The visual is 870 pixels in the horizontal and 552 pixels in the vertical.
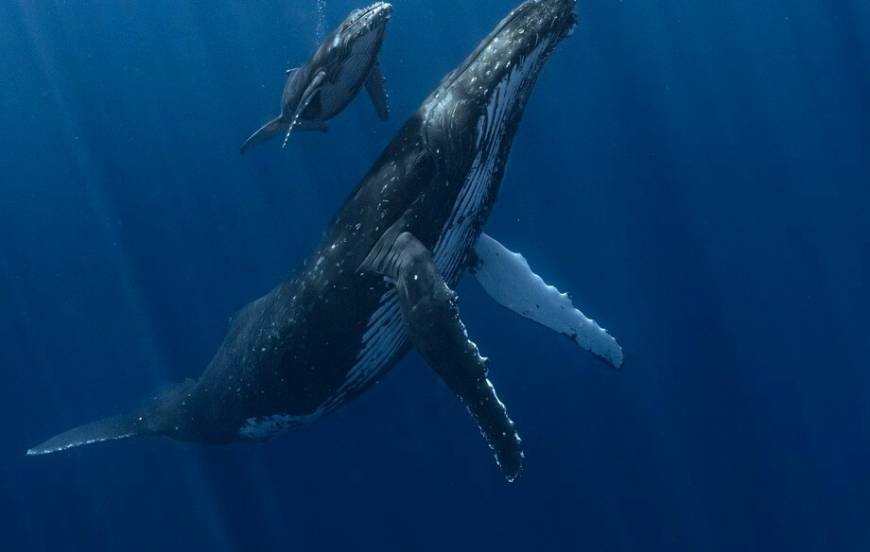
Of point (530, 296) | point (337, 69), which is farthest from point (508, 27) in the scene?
point (530, 296)

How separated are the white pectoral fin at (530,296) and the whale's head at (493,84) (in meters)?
2.06

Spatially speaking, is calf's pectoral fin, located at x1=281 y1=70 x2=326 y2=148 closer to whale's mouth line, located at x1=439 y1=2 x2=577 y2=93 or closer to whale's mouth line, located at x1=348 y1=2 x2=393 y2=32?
whale's mouth line, located at x1=348 y1=2 x2=393 y2=32

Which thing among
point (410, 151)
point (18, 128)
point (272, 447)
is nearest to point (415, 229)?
point (410, 151)

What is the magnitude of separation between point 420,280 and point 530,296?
10.8ft

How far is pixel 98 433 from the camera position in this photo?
10172 mm

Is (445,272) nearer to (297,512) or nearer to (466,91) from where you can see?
(466,91)

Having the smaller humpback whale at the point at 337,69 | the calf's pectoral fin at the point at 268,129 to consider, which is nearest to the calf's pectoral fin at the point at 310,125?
the smaller humpback whale at the point at 337,69

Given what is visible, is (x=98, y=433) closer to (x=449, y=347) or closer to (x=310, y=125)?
(x=310, y=125)

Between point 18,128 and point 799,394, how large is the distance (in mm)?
20447

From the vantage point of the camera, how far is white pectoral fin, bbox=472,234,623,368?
783 cm

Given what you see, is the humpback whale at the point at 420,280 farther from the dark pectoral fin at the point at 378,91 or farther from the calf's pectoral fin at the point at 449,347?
the dark pectoral fin at the point at 378,91

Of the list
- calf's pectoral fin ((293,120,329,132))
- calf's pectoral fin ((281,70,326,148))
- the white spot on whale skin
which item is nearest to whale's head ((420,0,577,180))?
calf's pectoral fin ((281,70,326,148))

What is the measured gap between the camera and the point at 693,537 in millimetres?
13117

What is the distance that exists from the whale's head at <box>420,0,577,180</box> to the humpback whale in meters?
0.01
